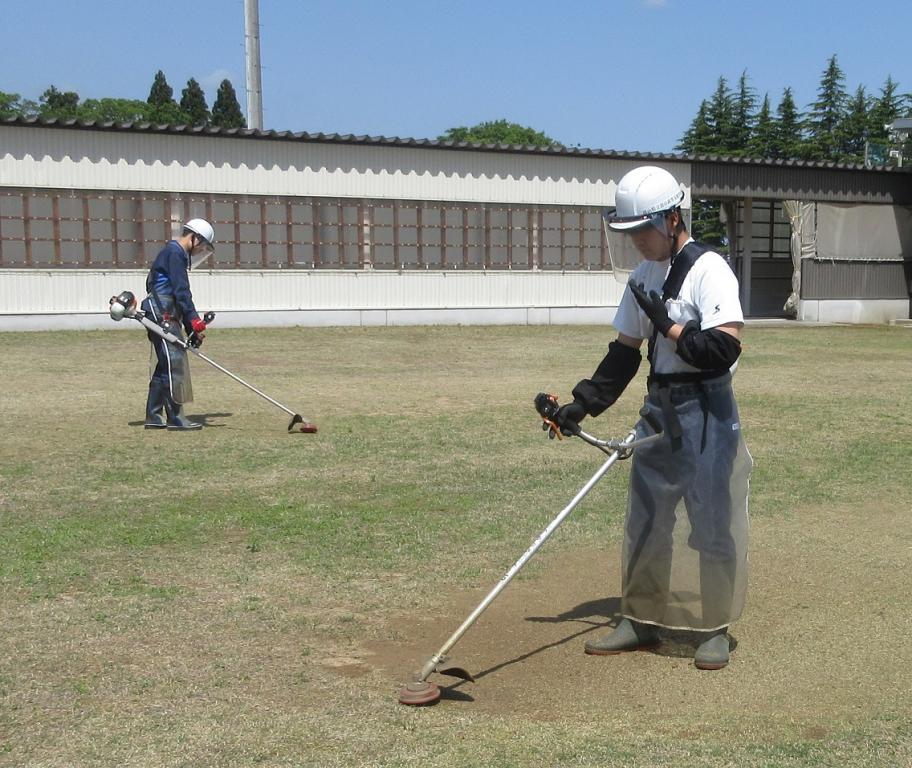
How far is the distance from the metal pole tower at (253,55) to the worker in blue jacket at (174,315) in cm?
1699

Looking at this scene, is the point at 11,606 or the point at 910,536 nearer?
the point at 11,606

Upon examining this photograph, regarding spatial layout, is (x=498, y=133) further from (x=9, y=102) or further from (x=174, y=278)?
(x=174, y=278)

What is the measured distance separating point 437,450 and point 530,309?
16303mm

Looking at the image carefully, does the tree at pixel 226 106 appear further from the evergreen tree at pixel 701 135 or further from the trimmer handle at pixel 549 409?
the trimmer handle at pixel 549 409

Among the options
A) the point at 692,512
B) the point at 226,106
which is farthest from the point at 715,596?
the point at 226,106

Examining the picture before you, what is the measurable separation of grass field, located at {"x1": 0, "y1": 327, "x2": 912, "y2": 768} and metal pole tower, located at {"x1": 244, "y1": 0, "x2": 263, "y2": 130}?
16540 mm

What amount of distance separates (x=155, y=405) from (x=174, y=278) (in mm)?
1194

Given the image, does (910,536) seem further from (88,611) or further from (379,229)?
(379,229)

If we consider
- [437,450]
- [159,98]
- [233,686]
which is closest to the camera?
[233,686]

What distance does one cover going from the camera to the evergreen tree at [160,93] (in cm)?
8662

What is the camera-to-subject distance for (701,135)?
2655 inches

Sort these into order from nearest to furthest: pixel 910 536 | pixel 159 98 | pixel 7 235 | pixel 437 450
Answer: pixel 910 536 → pixel 437 450 → pixel 7 235 → pixel 159 98

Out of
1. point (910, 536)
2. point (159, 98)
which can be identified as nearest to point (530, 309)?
point (910, 536)

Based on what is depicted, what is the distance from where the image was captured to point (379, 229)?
79.4ft
